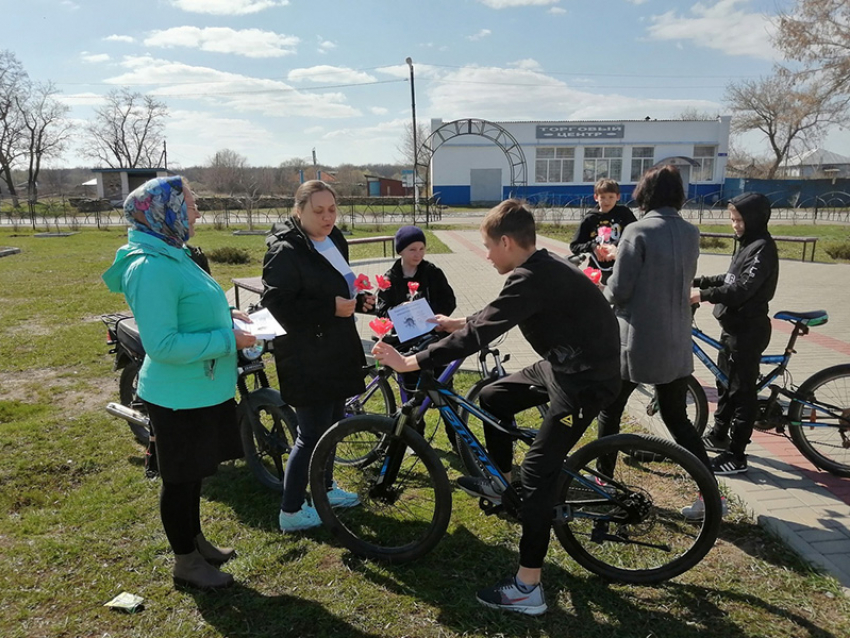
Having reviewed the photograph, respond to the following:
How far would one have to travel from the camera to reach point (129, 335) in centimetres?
425

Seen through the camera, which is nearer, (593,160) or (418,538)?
(418,538)

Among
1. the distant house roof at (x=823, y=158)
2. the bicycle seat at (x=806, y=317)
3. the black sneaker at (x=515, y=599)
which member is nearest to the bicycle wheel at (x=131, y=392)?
the black sneaker at (x=515, y=599)

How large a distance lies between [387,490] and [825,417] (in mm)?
2934

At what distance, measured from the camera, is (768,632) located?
2.54m

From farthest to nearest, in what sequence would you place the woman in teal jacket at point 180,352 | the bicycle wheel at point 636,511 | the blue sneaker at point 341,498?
1. the blue sneaker at point 341,498
2. the bicycle wheel at point 636,511
3. the woman in teal jacket at point 180,352

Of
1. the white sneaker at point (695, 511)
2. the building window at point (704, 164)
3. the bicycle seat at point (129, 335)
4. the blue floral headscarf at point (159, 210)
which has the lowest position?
the white sneaker at point (695, 511)

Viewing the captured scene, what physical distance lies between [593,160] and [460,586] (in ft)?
166

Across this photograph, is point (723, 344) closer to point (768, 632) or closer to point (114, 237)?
point (768, 632)

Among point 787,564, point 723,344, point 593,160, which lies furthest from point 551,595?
point 593,160

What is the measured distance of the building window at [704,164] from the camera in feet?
158

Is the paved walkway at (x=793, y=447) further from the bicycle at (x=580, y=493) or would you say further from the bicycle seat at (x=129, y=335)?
the bicycle seat at (x=129, y=335)

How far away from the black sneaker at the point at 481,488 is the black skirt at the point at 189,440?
121cm

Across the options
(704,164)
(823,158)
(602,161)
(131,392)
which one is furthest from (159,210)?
(823,158)

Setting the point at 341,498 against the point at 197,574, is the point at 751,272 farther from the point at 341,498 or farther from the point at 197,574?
the point at 197,574
